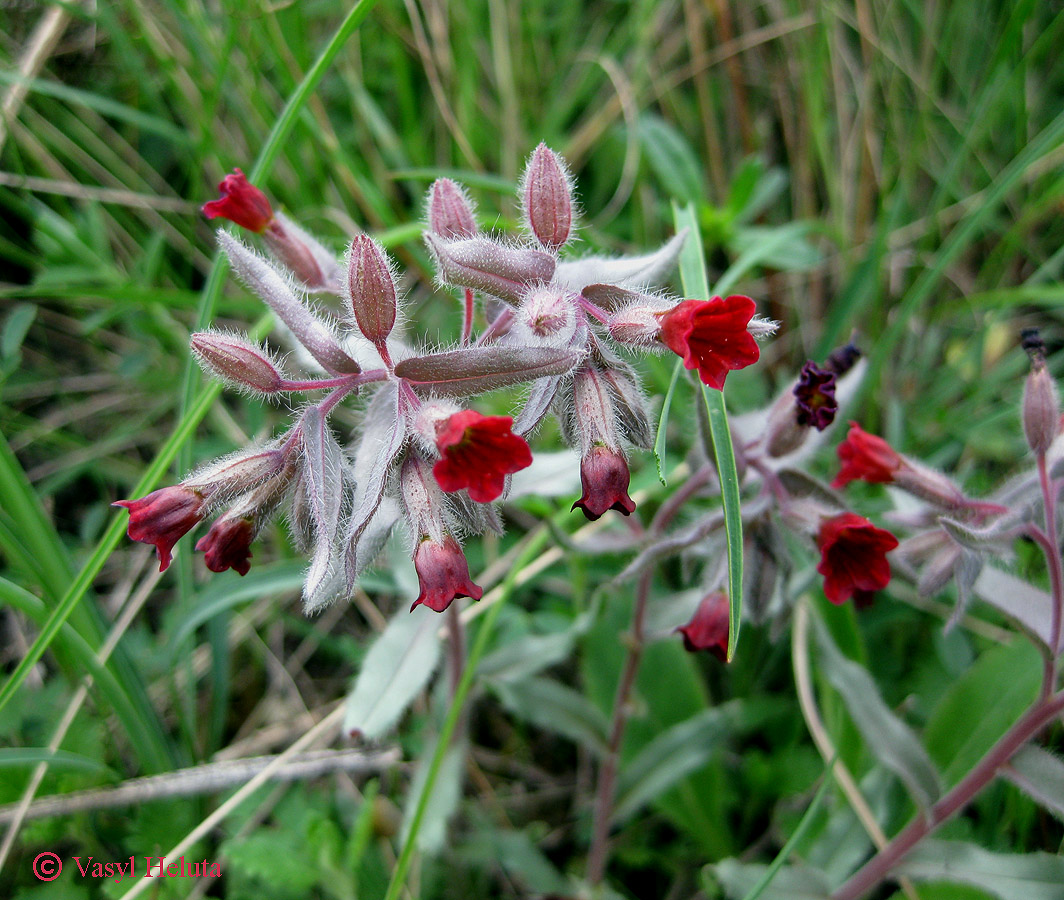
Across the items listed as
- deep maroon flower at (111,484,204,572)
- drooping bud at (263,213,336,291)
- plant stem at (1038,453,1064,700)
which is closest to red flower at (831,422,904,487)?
plant stem at (1038,453,1064,700)

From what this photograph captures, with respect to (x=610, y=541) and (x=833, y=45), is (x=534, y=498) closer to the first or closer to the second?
(x=610, y=541)

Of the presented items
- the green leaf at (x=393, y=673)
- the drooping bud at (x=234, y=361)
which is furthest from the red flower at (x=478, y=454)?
the green leaf at (x=393, y=673)

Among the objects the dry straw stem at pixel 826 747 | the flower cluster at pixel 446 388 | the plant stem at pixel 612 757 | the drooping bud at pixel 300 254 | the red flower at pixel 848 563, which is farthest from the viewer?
the plant stem at pixel 612 757

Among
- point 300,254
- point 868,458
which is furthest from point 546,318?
point 868,458

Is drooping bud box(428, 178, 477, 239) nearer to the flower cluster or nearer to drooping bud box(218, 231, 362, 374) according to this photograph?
the flower cluster

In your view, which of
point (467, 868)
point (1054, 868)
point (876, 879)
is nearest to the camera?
point (1054, 868)

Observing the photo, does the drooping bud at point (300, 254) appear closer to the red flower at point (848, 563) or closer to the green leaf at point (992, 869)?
the red flower at point (848, 563)

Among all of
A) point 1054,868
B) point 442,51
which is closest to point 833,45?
point 442,51
